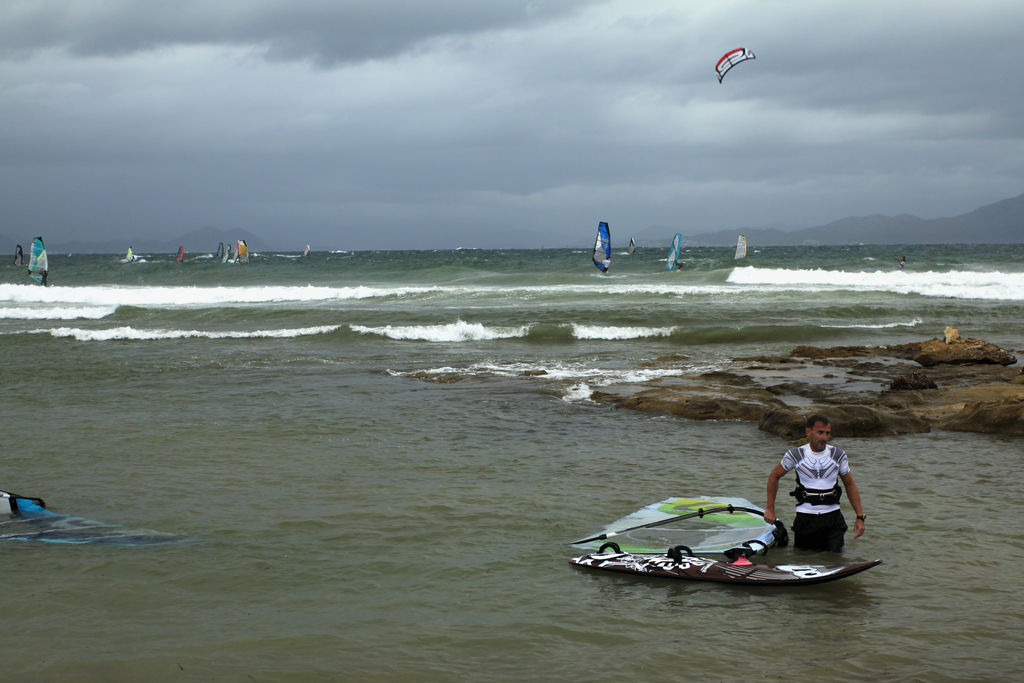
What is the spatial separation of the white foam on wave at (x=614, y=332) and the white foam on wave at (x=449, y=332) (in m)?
1.35

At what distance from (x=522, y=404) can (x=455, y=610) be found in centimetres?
665

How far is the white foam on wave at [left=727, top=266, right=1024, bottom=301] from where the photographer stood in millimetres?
Result: 32250

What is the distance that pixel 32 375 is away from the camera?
1485 cm

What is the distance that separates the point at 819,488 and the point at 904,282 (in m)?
36.8

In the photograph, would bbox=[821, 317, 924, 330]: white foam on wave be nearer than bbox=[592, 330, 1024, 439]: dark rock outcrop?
No

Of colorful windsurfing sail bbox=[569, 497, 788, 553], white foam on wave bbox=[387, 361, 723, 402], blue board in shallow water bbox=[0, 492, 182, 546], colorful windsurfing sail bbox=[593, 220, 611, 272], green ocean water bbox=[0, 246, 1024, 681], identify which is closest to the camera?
green ocean water bbox=[0, 246, 1024, 681]

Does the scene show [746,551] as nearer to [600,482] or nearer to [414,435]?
[600,482]

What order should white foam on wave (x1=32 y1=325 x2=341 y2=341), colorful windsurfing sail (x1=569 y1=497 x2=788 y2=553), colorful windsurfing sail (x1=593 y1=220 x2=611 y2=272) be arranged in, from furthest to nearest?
1. colorful windsurfing sail (x1=593 y1=220 x2=611 y2=272)
2. white foam on wave (x1=32 y1=325 x2=341 y2=341)
3. colorful windsurfing sail (x1=569 y1=497 x2=788 y2=553)

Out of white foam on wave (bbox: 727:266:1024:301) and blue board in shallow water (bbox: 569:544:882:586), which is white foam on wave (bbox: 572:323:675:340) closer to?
blue board in shallow water (bbox: 569:544:882:586)

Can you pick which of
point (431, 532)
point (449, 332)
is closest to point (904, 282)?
point (449, 332)

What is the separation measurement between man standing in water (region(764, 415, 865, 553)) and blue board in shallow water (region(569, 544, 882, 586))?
1.05 feet

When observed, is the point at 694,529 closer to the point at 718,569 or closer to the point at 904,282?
the point at 718,569

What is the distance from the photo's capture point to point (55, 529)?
6.33m

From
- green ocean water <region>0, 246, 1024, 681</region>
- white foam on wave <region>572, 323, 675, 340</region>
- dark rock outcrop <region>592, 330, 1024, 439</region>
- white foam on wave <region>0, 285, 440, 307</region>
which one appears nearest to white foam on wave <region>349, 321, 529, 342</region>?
white foam on wave <region>572, 323, 675, 340</region>
